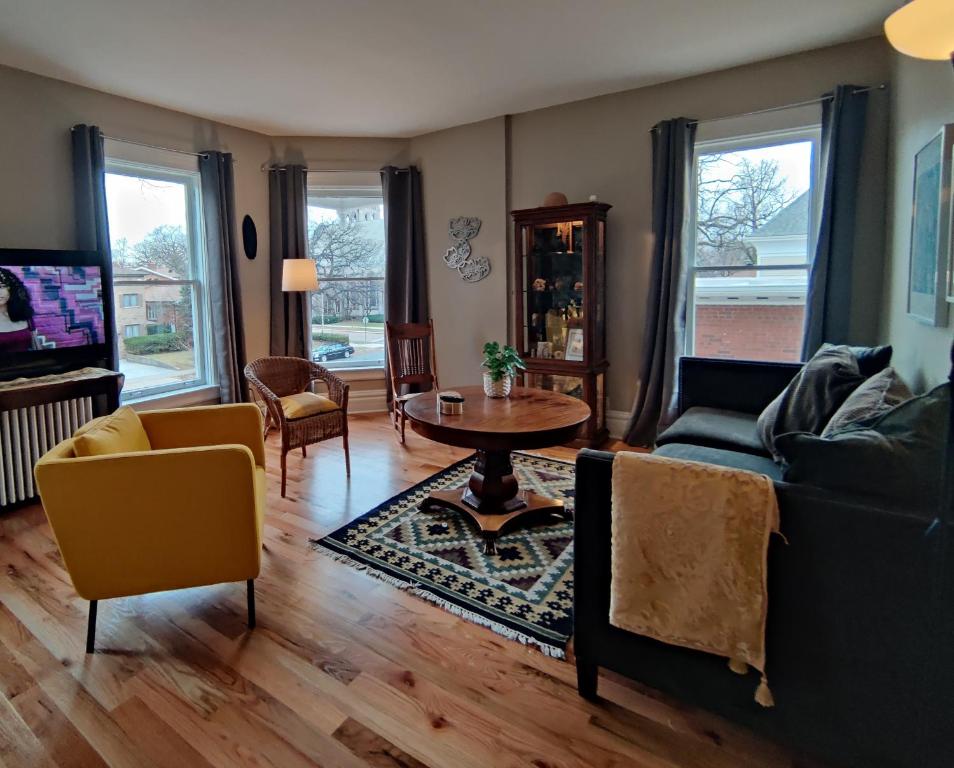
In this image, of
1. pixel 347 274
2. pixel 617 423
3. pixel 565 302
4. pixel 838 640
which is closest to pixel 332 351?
pixel 347 274

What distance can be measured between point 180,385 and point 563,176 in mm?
3471

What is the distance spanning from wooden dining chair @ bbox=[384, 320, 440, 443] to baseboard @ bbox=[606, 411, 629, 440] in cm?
140

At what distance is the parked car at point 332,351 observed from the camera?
5.42m

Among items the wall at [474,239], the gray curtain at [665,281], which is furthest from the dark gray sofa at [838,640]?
the wall at [474,239]

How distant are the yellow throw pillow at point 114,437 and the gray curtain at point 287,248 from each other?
2.68 metres

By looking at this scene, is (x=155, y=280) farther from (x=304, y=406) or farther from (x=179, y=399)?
(x=304, y=406)

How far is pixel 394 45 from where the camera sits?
10.6 ft

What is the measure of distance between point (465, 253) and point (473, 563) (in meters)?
3.12

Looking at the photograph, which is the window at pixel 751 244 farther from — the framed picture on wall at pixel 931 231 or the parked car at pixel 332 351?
the parked car at pixel 332 351

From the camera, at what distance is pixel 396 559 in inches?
103

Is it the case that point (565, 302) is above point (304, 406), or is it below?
above

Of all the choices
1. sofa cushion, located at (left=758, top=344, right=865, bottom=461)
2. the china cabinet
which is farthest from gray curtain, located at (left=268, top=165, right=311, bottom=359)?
sofa cushion, located at (left=758, top=344, right=865, bottom=461)

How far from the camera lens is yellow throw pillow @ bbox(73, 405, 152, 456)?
195cm

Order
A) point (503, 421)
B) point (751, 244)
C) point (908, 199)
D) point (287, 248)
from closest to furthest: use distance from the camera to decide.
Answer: point (503, 421), point (908, 199), point (751, 244), point (287, 248)
